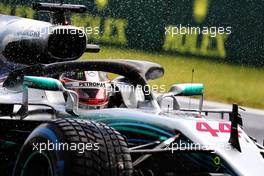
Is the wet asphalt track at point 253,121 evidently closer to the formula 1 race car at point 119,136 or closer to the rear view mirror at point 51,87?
the formula 1 race car at point 119,136

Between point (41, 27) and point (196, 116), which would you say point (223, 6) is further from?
point (196, 116)

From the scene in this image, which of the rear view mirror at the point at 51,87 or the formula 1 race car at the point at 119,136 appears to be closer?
the formula 1 race car at the point at 119,136

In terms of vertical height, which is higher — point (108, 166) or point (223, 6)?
point (223, 6)

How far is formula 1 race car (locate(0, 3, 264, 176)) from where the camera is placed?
556 centimetres

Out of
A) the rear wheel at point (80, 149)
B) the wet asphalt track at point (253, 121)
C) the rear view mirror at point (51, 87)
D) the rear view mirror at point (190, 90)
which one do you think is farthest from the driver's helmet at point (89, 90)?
the wet asphalt track at point (253, 121)

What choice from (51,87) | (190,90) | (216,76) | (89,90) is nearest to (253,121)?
(216,76)

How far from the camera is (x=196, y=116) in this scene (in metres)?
6.59

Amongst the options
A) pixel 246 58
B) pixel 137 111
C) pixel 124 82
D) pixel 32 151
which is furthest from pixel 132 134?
pixel 246 58

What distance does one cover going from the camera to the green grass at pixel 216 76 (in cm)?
1457

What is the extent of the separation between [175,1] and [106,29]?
1695 mm

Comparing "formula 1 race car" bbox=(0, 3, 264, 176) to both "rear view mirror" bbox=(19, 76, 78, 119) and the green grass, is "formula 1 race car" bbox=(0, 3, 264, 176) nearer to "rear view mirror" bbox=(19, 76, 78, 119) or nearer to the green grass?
"rear view mirror" bbox=(19, 76, 78, 119)

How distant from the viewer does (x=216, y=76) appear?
50.1 ft

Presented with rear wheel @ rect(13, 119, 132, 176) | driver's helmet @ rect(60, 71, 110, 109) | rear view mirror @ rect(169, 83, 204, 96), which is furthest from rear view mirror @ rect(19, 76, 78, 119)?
rear view mirror @ rect(169, 83, 204, 96)

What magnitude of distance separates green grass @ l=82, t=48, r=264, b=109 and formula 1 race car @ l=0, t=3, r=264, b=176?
6771 mm
